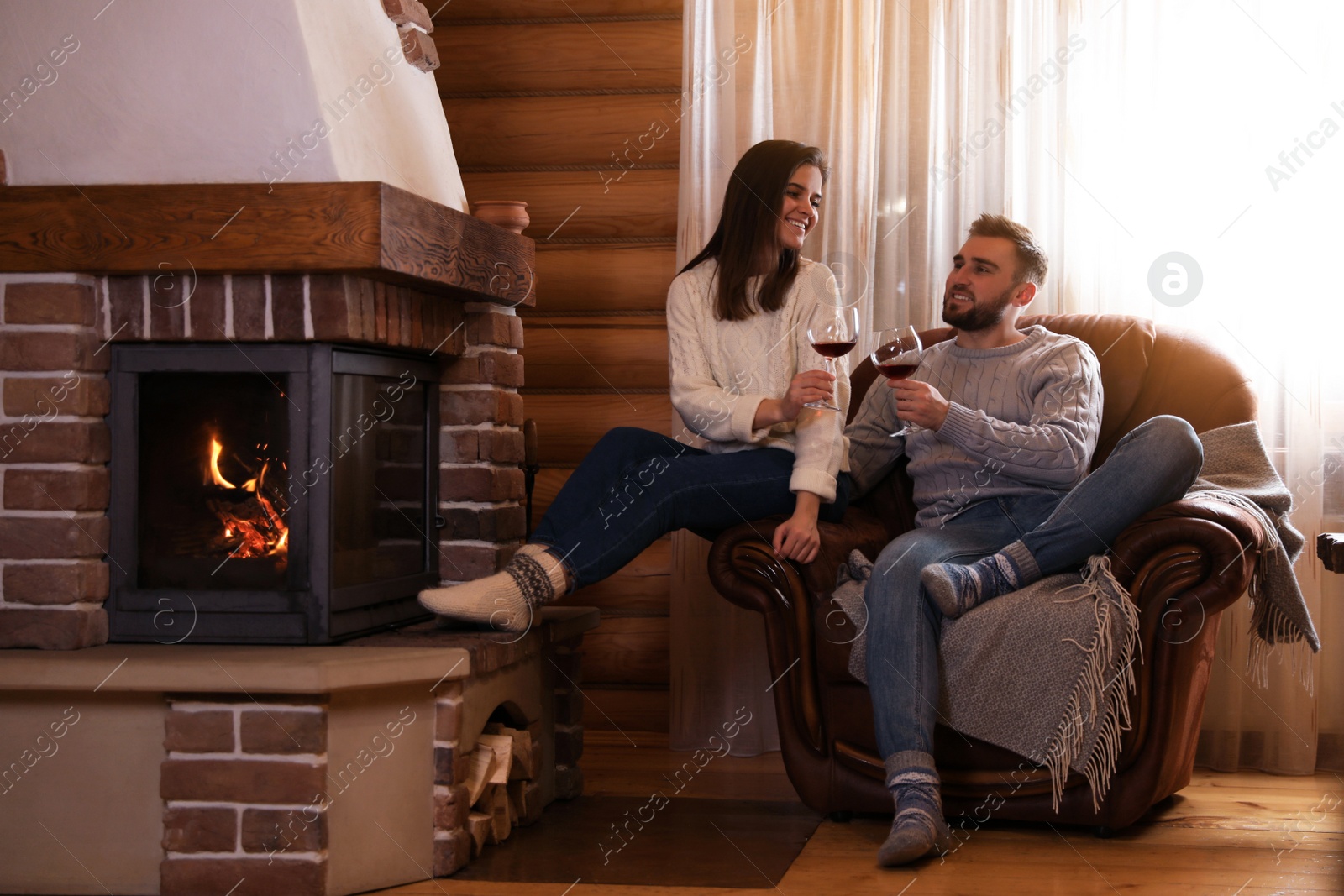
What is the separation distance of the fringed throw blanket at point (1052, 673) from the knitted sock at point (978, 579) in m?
0.02

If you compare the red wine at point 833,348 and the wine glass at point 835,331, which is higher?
the wine glass at point 835,331

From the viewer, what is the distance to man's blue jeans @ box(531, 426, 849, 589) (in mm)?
2416

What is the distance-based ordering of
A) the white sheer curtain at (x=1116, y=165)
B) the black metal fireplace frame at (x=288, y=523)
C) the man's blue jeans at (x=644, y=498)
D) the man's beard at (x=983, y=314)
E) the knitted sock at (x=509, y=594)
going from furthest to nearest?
1. the white sheer curtain at (x=1116, y=165)
2. the man's beard at (x=983, y=314)
3. the man's blue jeans at (x=644, y=498)
4. the knitted sock at (x=509, y=594)
5. the black metal fireplace frame at (x=288, y=523)

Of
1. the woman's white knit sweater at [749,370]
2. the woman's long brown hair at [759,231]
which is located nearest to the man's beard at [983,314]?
the woman's white knit sweater at [749,370]

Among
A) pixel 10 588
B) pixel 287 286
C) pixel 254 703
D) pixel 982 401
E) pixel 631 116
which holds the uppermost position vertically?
pixel 631 116

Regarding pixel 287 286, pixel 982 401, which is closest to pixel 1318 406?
pixel 982 401

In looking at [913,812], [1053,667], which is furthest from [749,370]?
[913,812]

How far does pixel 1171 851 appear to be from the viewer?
2215 mm

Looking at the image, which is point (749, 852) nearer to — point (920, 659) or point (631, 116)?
point (920, 659)

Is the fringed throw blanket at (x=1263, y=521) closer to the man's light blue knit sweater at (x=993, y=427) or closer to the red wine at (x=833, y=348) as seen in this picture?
the man's light blue knit sweater at (x=993, y=427)

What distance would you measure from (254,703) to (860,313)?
1.86 m

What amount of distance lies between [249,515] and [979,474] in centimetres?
147

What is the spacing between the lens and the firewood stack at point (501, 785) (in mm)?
2262

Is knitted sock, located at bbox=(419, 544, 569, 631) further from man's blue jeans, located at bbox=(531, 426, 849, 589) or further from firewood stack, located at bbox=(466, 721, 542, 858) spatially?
firewood stack, located at bbox=(466, 721, 542, 858)
